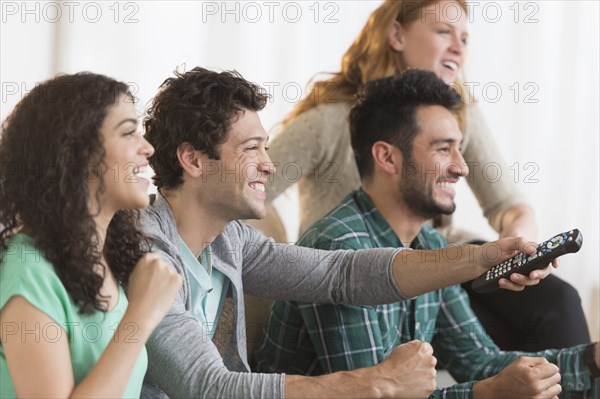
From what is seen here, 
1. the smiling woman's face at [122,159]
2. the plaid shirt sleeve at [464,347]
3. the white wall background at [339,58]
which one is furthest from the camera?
the white wall background at [339,58]

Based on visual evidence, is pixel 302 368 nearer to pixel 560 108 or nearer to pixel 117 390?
pixel 117 390

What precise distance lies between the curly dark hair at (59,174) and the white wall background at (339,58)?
1050 millimetres

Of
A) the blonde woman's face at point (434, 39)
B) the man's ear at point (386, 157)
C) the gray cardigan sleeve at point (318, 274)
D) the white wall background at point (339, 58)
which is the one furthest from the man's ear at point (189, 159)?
the blonde woman's face at point (434, 39)

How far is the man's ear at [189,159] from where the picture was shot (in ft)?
4.83

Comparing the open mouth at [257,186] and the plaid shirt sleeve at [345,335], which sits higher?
the open mouth at [257,186]

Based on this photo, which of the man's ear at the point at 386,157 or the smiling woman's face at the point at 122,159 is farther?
the man's ear at the point at 386,157

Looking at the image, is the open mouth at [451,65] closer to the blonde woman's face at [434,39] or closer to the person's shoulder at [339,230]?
the blonde woman's face at [434,39]

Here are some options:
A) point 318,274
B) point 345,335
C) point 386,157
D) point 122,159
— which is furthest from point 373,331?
point 122,159

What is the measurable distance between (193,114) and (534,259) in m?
0.55

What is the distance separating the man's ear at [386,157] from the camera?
1.84 meters

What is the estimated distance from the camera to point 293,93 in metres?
2.79

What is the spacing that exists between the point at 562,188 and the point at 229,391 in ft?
6.97

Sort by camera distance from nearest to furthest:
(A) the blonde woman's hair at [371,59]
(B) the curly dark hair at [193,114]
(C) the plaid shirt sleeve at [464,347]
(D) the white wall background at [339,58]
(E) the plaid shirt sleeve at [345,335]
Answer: (B) the curly dark hair at [193,114] < (E) the plaid shirt sleeve at [345,335] < (C) the plaid shirt sleeve at [464,347] < (A) the blonde woman's hair at [371,59] < (D) the white wall background at [339,58]

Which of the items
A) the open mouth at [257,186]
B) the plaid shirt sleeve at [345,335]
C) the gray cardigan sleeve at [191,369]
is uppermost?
the open mouth at [257,186]
